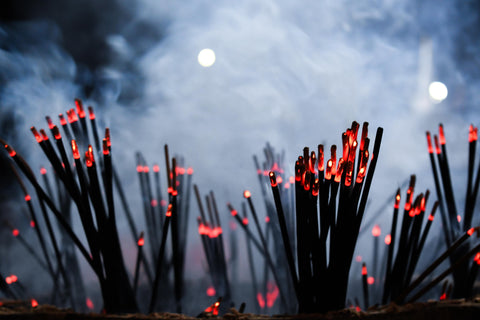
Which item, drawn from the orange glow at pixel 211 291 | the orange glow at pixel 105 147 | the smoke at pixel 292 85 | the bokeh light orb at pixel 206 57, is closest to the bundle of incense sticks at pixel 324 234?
the orange glow at pixel 105 147

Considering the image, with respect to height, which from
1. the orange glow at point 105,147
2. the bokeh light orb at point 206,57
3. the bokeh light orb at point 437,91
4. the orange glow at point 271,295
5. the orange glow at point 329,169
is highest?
the bokeh light orb at point 206,57

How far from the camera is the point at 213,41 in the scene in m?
1.85

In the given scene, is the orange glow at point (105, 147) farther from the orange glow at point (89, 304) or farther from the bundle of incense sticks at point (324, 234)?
the orange glow at point (89, 304)

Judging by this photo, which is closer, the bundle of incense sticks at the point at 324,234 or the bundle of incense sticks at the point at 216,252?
the bundle of incense sticks at the point at 324,234

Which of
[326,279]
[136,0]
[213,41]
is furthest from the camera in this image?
[213,41]

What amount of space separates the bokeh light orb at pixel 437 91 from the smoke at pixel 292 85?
3cm

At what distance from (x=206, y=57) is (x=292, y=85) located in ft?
1.30

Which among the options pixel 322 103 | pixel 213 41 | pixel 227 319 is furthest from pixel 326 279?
pixel 213 41

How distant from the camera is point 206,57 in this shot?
6.01ft

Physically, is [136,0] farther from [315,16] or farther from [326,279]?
[326,279]

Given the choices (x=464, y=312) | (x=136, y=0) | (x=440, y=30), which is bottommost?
(x=464, y=312)

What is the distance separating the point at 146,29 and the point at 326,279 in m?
1.31

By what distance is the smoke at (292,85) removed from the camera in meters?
1.81

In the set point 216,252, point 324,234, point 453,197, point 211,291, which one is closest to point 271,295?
point 211,291
